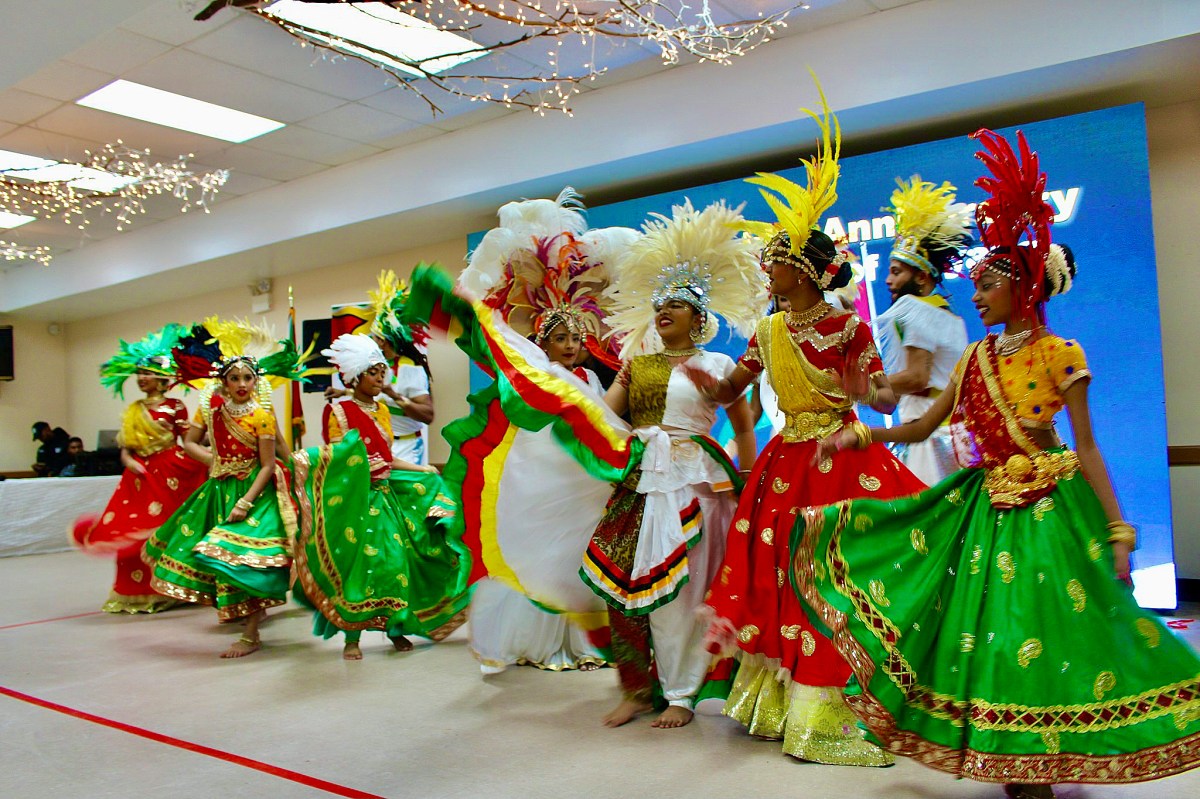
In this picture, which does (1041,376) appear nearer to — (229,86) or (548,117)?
(548,117)

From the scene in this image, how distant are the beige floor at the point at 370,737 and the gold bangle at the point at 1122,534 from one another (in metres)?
0.74

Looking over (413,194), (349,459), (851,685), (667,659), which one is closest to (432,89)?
(413,194)

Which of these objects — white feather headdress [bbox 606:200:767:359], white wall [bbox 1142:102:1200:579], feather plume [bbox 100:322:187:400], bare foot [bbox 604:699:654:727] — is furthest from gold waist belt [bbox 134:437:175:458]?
white wall [bbox 1142:102:1200:579]

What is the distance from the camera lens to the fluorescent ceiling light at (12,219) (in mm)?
10016

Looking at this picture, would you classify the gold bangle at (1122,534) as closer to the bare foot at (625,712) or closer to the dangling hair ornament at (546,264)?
the bare foot at (625,712)

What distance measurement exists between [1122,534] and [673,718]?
1.56m

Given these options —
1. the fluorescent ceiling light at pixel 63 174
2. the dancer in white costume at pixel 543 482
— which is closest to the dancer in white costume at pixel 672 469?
the dancer in white costume at pixel 543 482

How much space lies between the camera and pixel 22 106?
7.10 metres

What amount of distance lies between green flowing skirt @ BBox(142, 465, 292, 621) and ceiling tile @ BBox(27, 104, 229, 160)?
359 cm

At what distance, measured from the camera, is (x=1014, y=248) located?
2494 mm

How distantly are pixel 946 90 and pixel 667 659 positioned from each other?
3.86 m

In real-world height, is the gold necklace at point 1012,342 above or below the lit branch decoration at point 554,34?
below

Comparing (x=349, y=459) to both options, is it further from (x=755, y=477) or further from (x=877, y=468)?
(x=877, y=468)

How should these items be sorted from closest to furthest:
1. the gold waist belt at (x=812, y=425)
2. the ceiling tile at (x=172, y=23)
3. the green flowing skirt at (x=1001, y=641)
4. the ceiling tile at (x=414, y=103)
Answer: the green flowing skirt at (x=1001, y=641)
the gold waist belt at (x=812, y=425)
the ceiling tile at (x=172, y=23)
the ceiling tile at (x=414, y=103)
